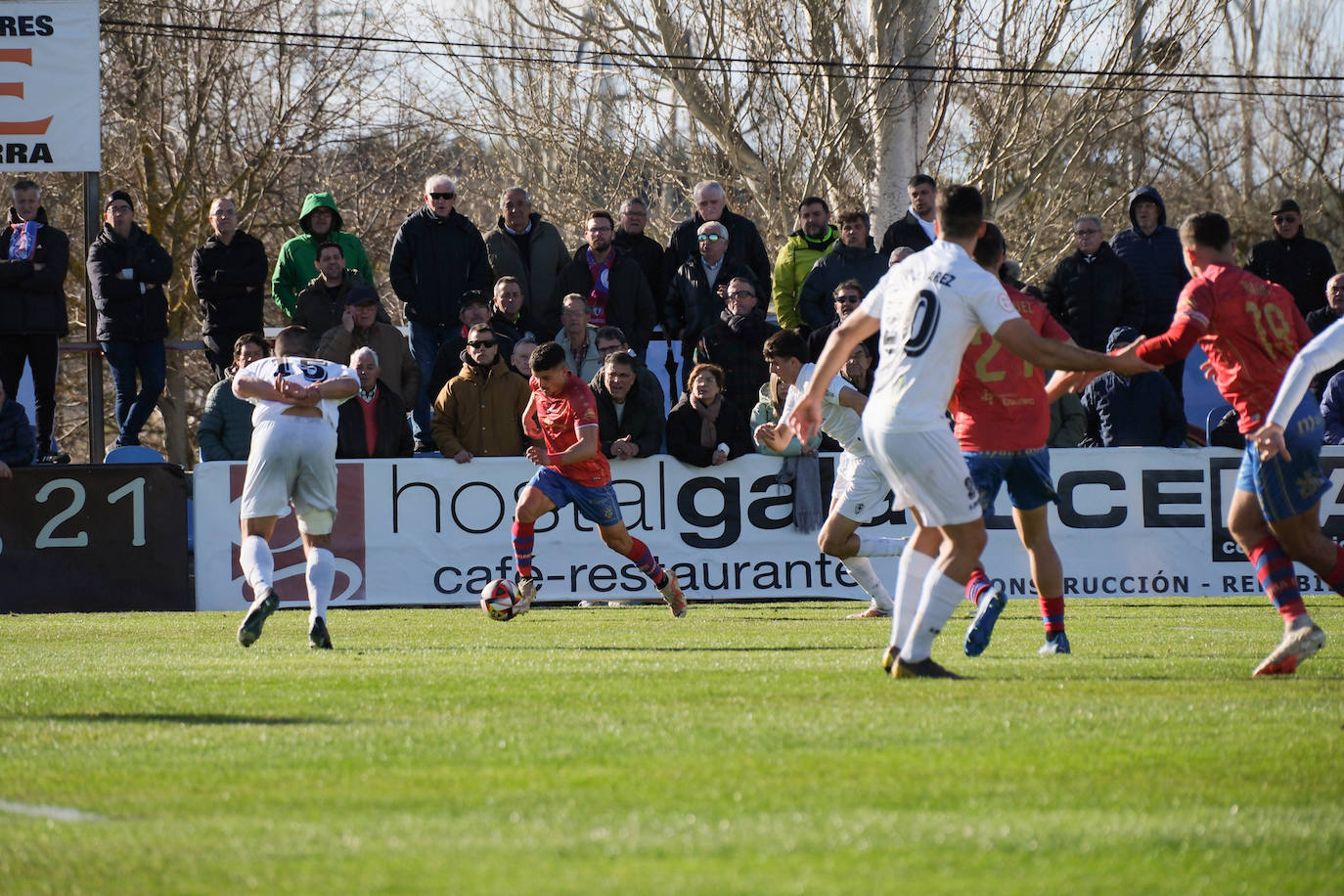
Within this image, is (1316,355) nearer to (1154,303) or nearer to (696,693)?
(696,693)

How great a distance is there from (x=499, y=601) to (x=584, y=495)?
1.01 m

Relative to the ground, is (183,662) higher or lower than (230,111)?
lower

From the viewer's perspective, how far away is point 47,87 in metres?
17.4

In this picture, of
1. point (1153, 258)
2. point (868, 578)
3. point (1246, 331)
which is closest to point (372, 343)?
point (868, 578)

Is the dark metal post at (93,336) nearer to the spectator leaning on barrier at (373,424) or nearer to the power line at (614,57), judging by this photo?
the spectator leaning on barrier at (373,424)

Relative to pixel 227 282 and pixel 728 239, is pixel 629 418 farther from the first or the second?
pixel 227 282

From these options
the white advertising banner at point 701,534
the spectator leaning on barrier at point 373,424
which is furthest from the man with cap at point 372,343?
the white advertising banner at point 701,534

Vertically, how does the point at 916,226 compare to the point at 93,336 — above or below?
above

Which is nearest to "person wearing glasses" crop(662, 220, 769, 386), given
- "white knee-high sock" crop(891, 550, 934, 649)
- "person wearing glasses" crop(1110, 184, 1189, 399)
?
"person wearing glasses" crop(1110, 184, 1189, 399)

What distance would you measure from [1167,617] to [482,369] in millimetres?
6244

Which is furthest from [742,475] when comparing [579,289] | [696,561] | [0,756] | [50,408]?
[0,756]

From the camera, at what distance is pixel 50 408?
16984 mm

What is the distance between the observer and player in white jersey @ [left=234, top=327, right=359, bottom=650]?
10.6 m

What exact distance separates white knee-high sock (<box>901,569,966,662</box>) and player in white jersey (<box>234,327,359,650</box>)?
410 cm
